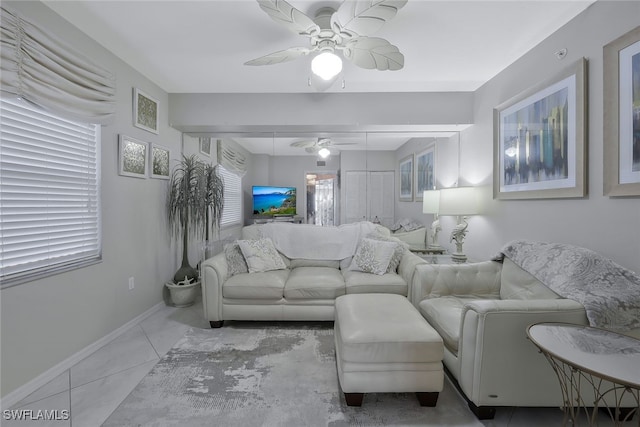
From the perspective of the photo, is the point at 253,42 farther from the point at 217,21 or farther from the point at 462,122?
the point at 462,122

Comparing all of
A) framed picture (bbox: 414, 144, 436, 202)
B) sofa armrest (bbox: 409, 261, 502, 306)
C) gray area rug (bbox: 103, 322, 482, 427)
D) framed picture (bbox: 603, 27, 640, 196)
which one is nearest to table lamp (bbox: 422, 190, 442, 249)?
framed picture (bbox: 414, 144, 436, 202)

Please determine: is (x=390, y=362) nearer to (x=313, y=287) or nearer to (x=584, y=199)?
(x=313, y=287)

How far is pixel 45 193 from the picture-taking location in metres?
1.90

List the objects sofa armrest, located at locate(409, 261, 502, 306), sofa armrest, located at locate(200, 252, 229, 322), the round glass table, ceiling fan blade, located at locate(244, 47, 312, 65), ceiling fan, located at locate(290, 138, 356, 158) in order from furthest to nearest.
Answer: ceiling fan, located at locate(290, 138, 356, 158) < sofa armrest, located at locate(200, 252, 229, 322) < sofa armrest, located at locate(409, 261, 502, 306) < ceiling fan blade, located at locate(244, 47, 312, 65) < the round glass table

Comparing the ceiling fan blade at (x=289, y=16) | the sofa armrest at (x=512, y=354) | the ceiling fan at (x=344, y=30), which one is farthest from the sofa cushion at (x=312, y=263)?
the ceiling fan blade at (x=289, y=16)

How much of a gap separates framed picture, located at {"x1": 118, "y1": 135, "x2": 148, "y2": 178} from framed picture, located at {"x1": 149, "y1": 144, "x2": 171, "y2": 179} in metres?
0.11

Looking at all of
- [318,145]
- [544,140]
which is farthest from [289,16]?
[544,140]

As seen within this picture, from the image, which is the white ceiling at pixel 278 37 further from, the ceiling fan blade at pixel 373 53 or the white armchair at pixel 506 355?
the white armchair at pixel 506 355

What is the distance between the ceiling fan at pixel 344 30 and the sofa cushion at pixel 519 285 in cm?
174

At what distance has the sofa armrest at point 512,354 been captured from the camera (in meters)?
1.48

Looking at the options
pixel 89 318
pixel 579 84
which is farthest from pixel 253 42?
pixel 89 318

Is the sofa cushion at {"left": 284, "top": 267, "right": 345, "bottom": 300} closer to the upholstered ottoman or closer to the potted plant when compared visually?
the upholstered ottoman

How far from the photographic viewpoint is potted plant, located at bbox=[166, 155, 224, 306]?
3.16 metres

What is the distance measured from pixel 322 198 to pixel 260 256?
3.67 ft
